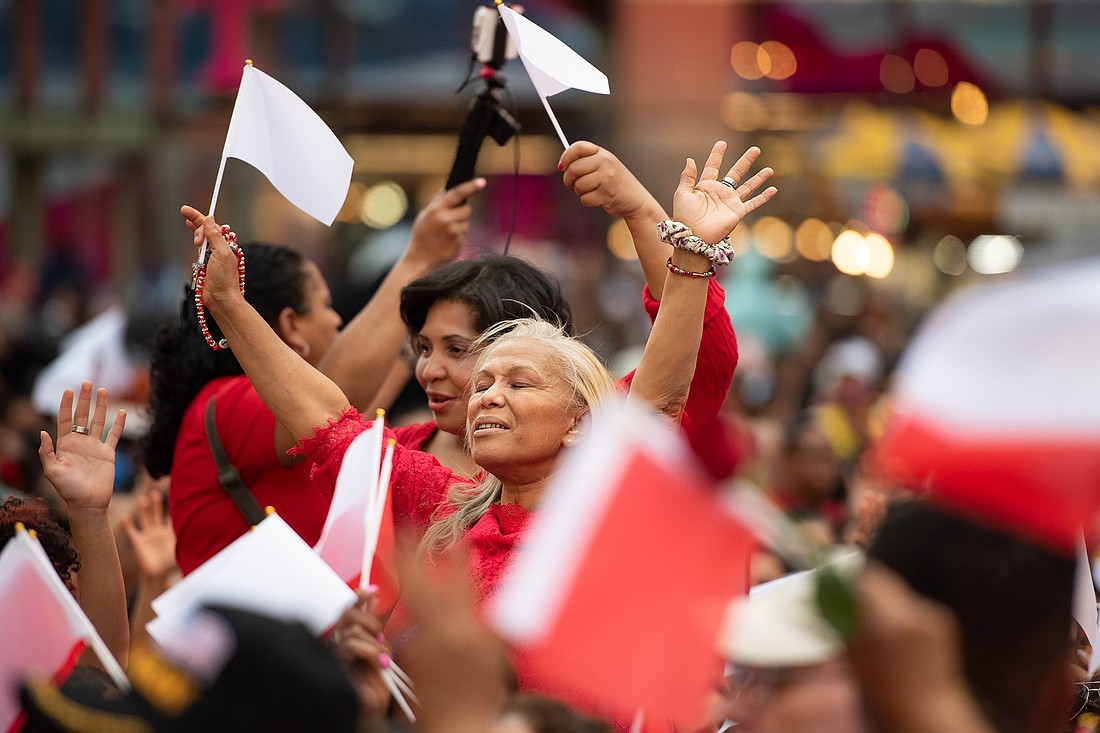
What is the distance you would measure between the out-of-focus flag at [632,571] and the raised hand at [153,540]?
246cm

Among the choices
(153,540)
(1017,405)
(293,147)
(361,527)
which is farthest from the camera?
(153,540)

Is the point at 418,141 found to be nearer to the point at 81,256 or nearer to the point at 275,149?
the point at 81,256

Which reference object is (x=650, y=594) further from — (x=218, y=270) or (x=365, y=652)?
(x=218, y=270)

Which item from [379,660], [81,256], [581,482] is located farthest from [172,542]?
[81,256]

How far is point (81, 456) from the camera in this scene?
3283 mm

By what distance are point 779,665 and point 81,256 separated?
17.0 metres

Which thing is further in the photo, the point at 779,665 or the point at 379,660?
the point at 379,660

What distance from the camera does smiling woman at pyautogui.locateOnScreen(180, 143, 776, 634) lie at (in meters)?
3.06

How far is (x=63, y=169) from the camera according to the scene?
1788 centimetres

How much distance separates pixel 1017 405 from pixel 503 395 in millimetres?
1650

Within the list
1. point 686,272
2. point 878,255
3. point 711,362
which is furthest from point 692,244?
point 878,255

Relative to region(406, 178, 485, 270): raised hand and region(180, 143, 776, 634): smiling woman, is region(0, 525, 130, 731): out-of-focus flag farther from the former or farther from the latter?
region(406, 178, 485, 270): raised hand

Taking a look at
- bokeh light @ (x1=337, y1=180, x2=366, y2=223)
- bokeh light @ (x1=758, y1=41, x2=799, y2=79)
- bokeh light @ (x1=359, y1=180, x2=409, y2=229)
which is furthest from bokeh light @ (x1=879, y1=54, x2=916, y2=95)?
bokeh light @ (x1=337, y1=180, x2=366, y2=223)

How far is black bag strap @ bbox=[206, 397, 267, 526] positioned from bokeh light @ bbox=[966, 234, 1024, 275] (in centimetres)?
1369
